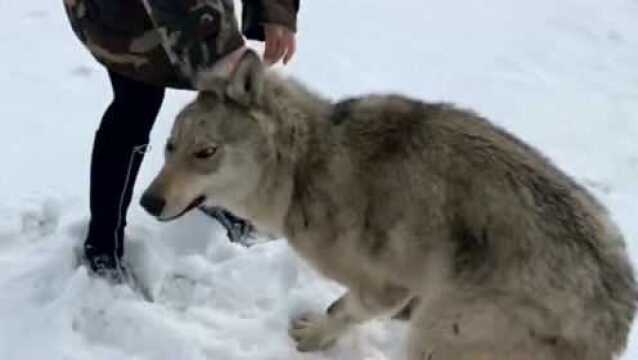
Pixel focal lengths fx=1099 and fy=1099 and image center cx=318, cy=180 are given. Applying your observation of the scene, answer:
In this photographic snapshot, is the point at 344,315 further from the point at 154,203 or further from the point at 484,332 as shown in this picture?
the point at 154,203

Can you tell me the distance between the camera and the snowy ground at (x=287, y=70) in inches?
160

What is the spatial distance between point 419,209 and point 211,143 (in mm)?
716

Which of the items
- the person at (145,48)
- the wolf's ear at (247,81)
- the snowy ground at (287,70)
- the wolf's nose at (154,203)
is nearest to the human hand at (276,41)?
the person at (145,48)

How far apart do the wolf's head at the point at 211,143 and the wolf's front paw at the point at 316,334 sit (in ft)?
2.53

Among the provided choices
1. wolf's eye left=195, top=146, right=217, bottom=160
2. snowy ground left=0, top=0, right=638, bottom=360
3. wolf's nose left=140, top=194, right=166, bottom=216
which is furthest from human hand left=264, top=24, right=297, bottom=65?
snowy ground left=0, top=0, right=638, bottom=360

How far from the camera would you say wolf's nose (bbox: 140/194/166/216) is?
143 inches

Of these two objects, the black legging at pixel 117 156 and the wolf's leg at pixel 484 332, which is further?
the black legging at pixel 117 156

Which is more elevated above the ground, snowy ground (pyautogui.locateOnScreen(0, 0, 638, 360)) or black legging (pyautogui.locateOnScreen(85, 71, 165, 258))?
black legging (pyautogui.locateOnScreen(85, 71, 165, 258))

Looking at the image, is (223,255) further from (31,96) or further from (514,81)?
(514,81)

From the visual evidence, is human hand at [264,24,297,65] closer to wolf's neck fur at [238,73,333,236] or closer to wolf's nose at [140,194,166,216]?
wolf's neck fur at [238,73,333,236]

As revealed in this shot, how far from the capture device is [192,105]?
3.69 m

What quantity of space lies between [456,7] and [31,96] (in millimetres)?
3137

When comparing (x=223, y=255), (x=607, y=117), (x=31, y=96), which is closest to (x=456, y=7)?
(x=607, y=117)

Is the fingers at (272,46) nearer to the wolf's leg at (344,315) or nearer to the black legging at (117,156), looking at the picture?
the black legging at (117,156)
